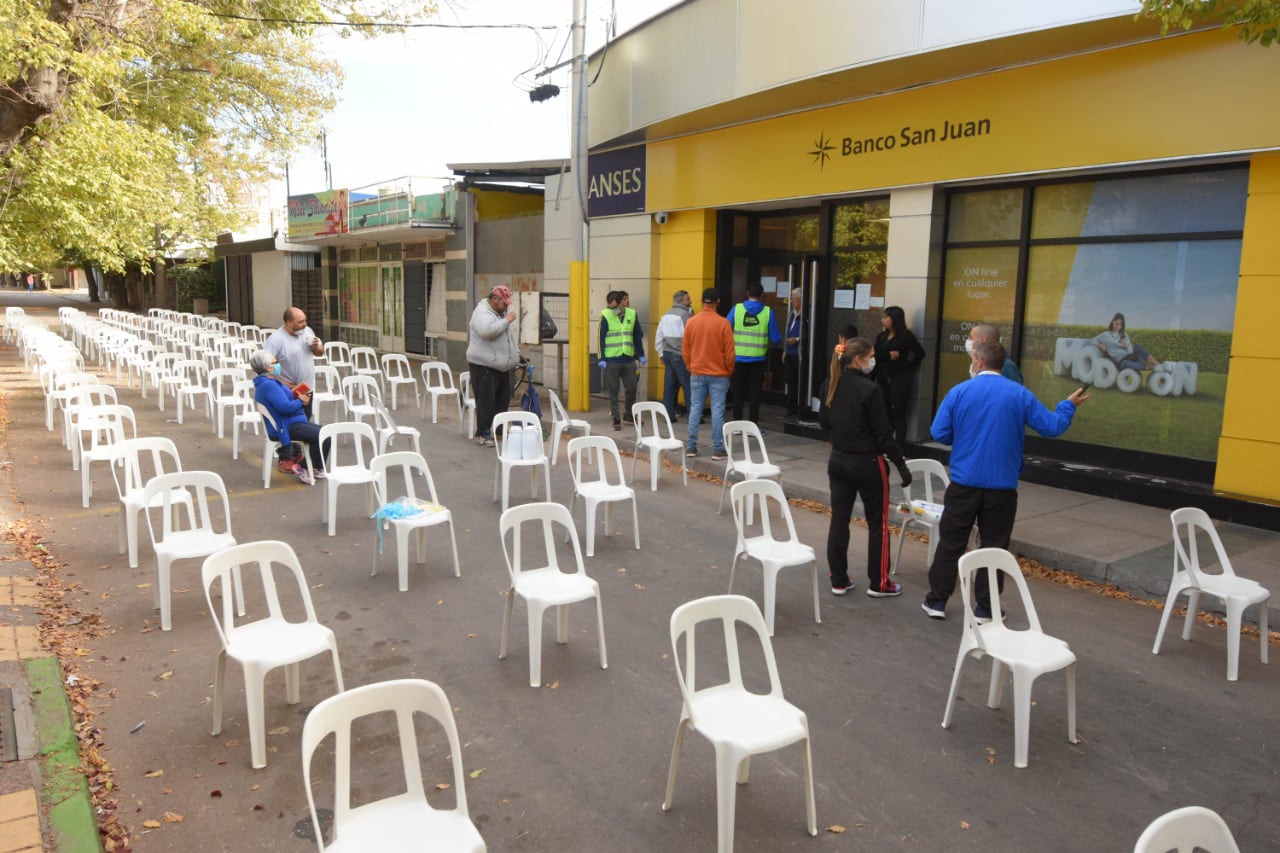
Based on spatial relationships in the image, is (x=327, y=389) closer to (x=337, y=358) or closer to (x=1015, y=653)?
(x=1015, y=653)

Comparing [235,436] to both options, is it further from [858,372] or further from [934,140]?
[934,140]

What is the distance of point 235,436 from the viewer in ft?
32.6

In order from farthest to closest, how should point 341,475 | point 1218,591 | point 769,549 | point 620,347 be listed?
point 620,347 → point 341,475 → point 769,549 → point 1218,591

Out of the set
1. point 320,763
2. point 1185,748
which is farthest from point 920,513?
point 320,763

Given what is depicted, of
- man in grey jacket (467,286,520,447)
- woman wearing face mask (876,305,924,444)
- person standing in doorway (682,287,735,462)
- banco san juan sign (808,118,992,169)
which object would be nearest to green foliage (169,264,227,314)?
man in grey jacket (467,286,520,447)

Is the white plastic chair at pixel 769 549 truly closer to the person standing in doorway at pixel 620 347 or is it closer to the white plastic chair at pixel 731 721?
the white plastic chair at pixel 731 721

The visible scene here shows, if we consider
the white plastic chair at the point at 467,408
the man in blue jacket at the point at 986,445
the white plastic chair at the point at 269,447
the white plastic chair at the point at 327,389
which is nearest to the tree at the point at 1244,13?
the man in blue jacket at the point at 986,445

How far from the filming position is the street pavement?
11.4ft

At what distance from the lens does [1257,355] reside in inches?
290

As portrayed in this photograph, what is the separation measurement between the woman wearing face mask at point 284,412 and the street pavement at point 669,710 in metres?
1.59

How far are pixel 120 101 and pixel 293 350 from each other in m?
9.38

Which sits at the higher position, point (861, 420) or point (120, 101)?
point (120, 101)

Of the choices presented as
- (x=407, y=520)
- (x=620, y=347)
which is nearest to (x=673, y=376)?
(x=620, y=347)

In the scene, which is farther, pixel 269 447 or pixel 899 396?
pixel 899 396
